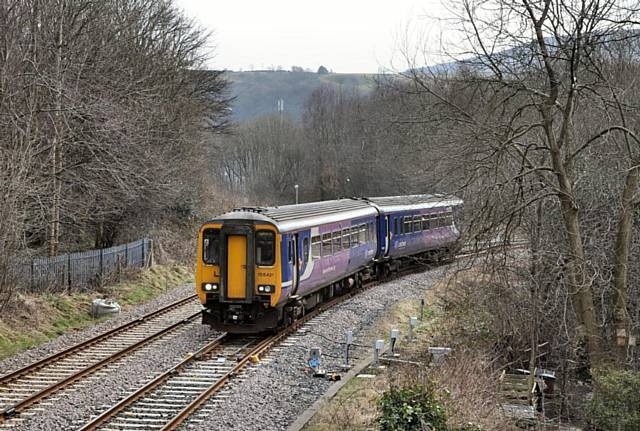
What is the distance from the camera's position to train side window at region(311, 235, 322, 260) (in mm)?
18547

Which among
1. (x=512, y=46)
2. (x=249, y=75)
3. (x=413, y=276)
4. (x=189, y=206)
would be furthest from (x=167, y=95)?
(x=249, y=75)

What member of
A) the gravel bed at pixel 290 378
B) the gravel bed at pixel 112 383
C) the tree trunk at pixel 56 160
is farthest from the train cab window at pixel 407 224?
the gravel bed at pixel 112 383

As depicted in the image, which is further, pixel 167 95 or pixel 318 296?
pixel 167 95

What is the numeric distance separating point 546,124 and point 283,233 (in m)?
5.67

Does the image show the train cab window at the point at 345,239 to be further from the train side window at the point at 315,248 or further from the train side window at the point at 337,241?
the train side window at the point at 315,248

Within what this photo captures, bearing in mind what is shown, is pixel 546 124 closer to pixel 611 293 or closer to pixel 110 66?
pixel 611 293

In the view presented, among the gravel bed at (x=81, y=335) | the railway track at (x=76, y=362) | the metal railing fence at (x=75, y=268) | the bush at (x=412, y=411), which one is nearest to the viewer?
the bush at (x=412, y=411)

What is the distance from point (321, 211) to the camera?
66.7 ft

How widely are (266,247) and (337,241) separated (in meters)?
4.54

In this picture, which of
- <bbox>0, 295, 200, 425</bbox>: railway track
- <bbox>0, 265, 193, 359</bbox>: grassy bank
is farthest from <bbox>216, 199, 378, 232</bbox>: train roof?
<bbox>0, 265, 193, 359</bbox>: grassy bank

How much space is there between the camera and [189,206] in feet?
118

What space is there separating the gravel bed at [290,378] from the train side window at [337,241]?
61.9 inches

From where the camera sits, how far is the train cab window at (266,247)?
643 inches

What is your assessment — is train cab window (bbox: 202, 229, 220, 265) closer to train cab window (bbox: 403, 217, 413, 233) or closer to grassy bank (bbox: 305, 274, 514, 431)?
grassy bank (bbox: 305, 274, 514, 431)
